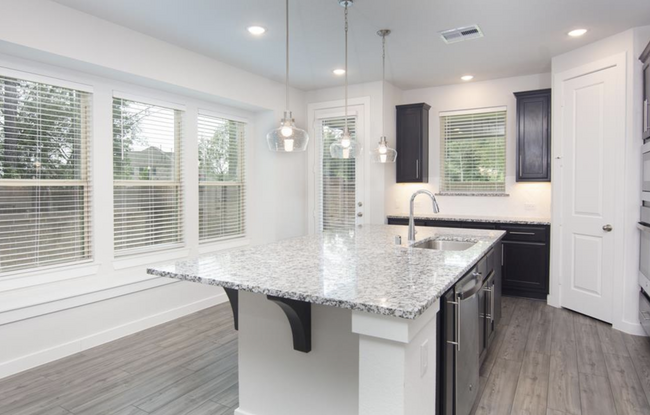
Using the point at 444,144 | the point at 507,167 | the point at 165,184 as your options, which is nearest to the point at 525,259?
the point at 507,167

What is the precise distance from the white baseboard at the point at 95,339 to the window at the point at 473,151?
3.51 meters

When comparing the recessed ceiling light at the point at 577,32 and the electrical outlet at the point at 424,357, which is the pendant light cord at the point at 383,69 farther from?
the electrical outlet at the point at 424,357

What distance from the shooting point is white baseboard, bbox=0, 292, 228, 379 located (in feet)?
9.63

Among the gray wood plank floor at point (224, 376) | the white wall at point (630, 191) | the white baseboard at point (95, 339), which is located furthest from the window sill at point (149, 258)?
the white wall at point (630, 191)

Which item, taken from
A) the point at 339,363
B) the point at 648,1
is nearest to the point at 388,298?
the point at 339,363

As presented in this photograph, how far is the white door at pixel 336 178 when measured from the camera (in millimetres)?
5449

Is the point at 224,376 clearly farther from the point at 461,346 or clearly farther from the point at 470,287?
the point at 470,287

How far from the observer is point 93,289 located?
3449mm

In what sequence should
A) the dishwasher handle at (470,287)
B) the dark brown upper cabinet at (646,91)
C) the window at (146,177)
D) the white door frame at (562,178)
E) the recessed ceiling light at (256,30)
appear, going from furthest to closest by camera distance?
1. the window at (146,177)
2. the white door frame at (562,178)
3. the recessed ceiling light at (256,30)
4. the dark brown upper cabinet at (646,91)
5. the dishwasher handle at (470,287)

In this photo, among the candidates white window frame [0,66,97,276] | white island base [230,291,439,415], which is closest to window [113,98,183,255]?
white window frame [0,66,97,276]

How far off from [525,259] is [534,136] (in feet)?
4.68

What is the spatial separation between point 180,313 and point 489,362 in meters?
2.96

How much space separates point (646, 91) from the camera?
3.38 meters

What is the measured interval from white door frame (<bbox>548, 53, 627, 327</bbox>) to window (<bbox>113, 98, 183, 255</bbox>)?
3.98 metres
